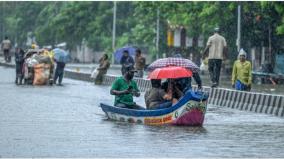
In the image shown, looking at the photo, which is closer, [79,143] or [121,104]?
[79,143]

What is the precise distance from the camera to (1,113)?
2367cm

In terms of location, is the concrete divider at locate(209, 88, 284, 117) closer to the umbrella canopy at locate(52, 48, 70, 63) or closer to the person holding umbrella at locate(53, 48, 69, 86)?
the person holding umbrella at locate(53, 48, 69, 86)

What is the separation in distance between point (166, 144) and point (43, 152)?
232 centimetres

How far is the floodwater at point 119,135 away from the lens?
15.1 m

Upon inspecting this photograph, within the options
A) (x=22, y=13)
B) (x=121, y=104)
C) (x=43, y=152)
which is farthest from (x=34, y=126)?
(x=22, y=13)

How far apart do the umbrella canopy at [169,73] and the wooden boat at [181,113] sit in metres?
0.83

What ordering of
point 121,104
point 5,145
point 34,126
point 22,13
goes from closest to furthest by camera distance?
point 5,145 < point 34,126 < point 121,104 < point 22,13

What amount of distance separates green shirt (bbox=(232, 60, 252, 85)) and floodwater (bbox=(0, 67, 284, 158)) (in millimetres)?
1241

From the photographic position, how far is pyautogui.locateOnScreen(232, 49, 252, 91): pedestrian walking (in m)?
27.6

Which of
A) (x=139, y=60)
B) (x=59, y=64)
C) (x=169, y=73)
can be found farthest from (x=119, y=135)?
(x=59, y=64)

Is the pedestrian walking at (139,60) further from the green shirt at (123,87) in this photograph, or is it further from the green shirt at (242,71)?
the green shirt at (123,87)

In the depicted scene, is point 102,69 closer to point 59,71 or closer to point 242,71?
point 59,71

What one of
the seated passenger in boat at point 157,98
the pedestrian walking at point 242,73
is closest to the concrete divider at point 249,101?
the pedestrian walking at point 242,73

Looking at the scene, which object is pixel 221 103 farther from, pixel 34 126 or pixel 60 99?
pixel 34 126
